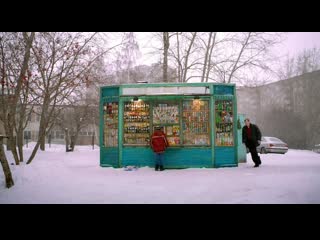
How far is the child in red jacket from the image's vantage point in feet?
36.3

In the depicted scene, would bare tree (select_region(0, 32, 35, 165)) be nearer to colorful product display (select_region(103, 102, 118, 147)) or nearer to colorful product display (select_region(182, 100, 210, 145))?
colorful product display (select_region(103, 102, 118, 147))

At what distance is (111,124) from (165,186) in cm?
473

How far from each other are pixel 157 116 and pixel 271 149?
12415 mm

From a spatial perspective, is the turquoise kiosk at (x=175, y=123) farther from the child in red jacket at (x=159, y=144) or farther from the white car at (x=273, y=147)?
the white car at (x=273, y=147)

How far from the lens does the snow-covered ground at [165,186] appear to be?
688cm

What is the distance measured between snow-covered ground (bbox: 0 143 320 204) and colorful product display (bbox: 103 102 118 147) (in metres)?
1.47

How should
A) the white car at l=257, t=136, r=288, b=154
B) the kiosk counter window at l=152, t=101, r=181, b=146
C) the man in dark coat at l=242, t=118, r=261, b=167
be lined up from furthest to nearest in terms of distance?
the white car at l=257, t=136, r=288, b=154, the kiosk counter window at l=152, t=101, r=181, b=146, the man in dark coat at l=242, t=118, r=261, b=167

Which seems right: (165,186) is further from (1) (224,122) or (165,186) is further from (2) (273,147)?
(2) (273,147)

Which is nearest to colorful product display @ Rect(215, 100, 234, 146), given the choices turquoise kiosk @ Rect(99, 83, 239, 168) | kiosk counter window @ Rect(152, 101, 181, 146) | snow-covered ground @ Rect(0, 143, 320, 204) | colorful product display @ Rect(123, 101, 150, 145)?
turquoise kiosk @ Rect(99, 83, 239, 168)

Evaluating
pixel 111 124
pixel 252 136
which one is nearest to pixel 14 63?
pixel 111 124

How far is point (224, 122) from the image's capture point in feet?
38.9

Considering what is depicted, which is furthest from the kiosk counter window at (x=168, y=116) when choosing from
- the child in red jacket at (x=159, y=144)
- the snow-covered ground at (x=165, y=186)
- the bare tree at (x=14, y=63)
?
the bare tree at (x=14, y=63)

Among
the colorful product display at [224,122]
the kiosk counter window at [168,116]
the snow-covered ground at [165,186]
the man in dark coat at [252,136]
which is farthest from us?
the kiosk counter window at [168,116]
